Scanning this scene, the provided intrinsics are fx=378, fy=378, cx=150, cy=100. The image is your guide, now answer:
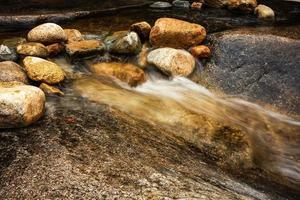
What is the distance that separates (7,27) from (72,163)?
589cm

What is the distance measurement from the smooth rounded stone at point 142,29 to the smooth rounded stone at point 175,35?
198 millimetres

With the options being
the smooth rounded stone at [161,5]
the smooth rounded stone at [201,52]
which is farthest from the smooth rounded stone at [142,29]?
the smooth rounded stone at [161,5]

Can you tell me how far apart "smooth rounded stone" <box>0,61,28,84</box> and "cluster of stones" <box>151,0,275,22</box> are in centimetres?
574

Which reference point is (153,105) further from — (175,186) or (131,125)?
(175,186)

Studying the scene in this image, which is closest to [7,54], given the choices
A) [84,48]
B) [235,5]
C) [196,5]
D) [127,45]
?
[84,48]

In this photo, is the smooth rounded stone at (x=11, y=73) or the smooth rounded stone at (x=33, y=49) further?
the smooth rounded stone at (x=33, y=49)

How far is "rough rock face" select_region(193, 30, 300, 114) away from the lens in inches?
272

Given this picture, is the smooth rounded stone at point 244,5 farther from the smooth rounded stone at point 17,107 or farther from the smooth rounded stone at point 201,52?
the smooth rounded stone at point 17,107

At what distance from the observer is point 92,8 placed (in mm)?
10281

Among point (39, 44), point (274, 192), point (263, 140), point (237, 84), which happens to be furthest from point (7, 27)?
point (274, 192)

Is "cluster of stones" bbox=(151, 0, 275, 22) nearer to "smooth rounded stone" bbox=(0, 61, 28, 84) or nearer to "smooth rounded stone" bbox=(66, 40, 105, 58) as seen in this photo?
"smooth rounded stone" bbox=(66, 40, 105, 58)

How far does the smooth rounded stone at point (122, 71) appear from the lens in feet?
23.2

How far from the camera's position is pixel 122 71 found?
23.6 feet

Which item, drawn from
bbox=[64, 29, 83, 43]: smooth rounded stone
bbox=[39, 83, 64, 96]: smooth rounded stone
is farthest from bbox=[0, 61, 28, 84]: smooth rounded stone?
bbox=[64, 29, 83, 43]: smooth rounded stone
